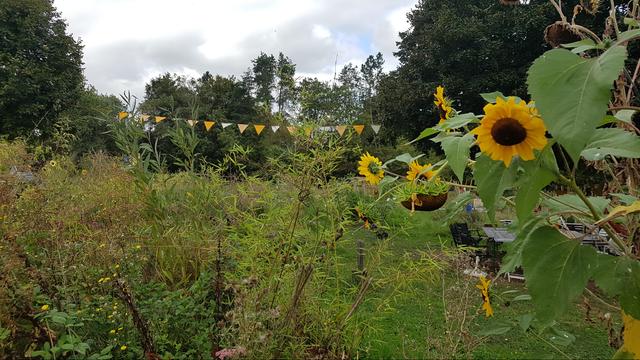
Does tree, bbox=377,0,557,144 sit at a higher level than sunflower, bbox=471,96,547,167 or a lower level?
higher

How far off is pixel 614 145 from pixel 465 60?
1404 cm

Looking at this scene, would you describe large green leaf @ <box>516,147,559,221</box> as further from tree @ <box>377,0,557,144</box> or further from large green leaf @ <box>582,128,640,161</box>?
tree @ <box>377,0,557,144</box>

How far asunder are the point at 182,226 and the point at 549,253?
255 centimetres

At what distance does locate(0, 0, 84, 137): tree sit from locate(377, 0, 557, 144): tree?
13.7m

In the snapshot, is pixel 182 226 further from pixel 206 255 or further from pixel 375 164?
pixel 375 164

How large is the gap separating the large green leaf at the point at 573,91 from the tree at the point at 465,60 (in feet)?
42.3

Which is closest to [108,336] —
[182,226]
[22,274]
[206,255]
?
[22,274]

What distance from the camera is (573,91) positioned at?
1.60 ft

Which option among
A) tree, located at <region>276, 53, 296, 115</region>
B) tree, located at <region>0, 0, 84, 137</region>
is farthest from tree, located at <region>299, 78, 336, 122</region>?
tree, located at <region>0, 0, 84, 137</region>

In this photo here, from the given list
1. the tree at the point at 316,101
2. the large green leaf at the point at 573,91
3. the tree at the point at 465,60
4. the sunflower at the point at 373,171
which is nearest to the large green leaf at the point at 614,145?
the large green leaf at the point at 573,91

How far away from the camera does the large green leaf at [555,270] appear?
611 mm

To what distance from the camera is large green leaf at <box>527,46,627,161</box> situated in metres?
0.47

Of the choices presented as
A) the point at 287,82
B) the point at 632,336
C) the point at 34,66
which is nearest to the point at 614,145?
the point at 632,336

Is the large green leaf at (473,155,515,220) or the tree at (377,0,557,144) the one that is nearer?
the large green leaf at (473,155,515,220)
